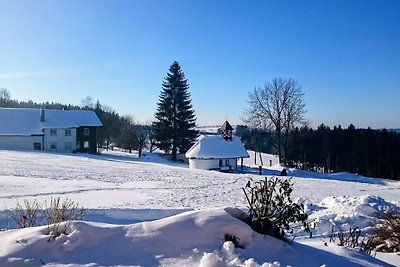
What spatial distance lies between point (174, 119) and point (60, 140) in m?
14.6

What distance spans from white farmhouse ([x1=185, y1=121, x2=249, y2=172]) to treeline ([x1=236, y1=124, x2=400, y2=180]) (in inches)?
472

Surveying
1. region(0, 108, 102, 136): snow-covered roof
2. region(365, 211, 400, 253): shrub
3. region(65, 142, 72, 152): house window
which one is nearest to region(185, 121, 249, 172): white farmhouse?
region(65, 142, 72, 152): house window

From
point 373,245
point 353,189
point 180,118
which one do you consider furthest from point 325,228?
point 180,118

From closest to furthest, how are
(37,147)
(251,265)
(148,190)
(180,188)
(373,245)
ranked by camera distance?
(251,265) < (373,245) < (148,190) < (180,188) < (37,147)

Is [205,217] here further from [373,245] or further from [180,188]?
[180,188]

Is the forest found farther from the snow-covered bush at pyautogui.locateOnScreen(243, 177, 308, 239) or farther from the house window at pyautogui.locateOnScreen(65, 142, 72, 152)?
the snow-covered bush at pyautogui.locateOnScreen(243, 177, 308, 239)

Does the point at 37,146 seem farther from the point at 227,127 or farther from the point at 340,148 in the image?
the point at 340,148

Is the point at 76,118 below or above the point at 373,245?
above

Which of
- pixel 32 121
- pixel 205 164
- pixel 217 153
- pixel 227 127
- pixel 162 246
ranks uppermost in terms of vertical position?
pixel 32 121

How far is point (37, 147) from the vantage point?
4394 cm

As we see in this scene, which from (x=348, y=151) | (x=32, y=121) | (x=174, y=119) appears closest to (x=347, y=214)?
(x=174, y=119)

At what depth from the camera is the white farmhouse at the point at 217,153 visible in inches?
1451

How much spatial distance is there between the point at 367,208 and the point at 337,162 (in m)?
47.6

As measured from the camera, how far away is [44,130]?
44000mm
